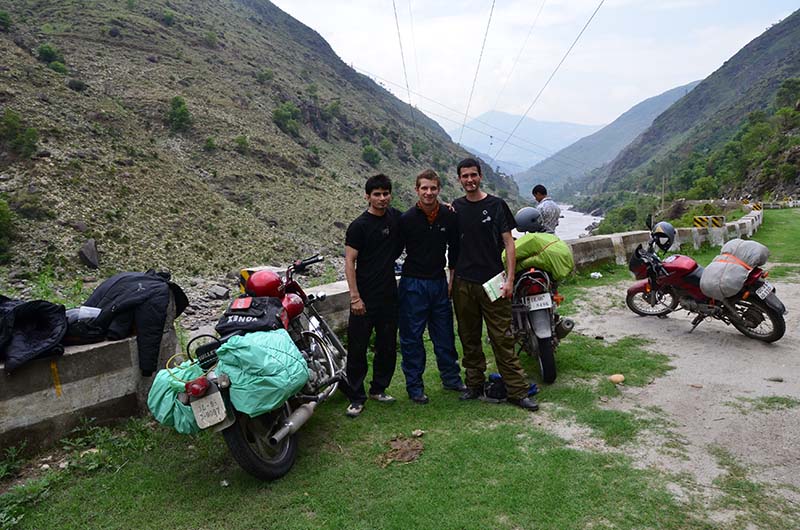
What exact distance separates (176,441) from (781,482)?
3547 millimetres

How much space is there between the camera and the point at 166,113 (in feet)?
190

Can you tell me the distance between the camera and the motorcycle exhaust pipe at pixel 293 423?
2781 mm

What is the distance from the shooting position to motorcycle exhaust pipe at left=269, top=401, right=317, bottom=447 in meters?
2.78

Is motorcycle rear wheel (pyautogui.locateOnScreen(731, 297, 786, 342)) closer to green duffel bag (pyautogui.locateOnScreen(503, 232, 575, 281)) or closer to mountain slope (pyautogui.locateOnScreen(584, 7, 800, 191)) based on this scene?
green duffel bag (pyautogui.locateOnScreen(503, 232, 575, 281))

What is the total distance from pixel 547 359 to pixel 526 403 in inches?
21.4

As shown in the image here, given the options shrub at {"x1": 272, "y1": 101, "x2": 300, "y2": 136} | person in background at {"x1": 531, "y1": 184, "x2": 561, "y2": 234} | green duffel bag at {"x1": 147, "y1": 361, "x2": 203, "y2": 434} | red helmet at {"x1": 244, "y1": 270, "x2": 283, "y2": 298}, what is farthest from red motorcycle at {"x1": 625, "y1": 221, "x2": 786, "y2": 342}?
Result: shrub at {"x1": 272, "y1": 101, "x2": 300, "y2": 136}

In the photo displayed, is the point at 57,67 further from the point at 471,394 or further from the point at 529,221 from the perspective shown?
the point at 471,394

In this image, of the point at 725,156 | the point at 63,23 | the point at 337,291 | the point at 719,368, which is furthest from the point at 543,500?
the point at 725,156

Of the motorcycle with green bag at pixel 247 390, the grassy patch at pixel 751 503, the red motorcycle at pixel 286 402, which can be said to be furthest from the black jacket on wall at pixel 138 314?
the grassy patch at pixel 751 503

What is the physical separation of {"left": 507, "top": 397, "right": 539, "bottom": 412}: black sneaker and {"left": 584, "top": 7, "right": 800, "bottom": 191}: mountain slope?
389 ft

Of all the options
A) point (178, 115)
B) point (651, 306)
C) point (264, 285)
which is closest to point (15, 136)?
point (178, 115)

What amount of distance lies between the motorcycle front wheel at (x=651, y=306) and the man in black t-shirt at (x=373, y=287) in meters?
3.55

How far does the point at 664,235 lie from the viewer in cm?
563

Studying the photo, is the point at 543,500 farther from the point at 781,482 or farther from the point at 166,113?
the point at 166,113
